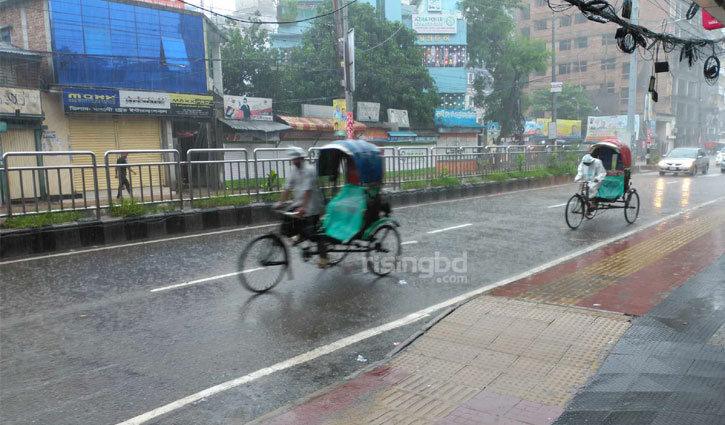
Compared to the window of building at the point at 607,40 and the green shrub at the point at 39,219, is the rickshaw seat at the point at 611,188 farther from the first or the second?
the window of building at the point at 607,40

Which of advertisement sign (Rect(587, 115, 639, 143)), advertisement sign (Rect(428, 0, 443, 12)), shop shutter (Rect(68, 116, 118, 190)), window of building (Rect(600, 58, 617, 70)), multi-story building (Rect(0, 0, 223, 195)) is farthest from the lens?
window of building (Rect(600, 58, 617, 70))

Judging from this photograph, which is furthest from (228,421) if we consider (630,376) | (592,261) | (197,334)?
(592,261)

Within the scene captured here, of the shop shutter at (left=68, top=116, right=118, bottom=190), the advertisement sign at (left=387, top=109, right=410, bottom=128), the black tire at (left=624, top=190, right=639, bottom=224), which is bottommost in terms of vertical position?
the black tire at (left=624, top=190, right=639, bottom=224)

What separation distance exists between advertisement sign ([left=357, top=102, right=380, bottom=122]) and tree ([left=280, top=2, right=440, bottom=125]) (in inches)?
59.4

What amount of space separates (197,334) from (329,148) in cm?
368

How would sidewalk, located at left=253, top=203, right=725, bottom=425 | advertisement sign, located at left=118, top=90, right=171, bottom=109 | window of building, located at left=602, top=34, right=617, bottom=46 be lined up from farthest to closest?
window of building, located at left=602, top=34, right=617, bottom=46, advertisement sign, located at left=118, top=90, right=171, bottom=109, sidewalk, located at left=253, top=203, right=725, bottom=425

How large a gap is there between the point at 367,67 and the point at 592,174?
2370 centimetres

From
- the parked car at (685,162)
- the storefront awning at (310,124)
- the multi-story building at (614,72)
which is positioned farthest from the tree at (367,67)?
the multi-story building at (614,72)

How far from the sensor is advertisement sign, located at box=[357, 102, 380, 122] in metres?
33.4

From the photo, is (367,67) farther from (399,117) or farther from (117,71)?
(117,71)

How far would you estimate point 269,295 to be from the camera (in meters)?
6.89

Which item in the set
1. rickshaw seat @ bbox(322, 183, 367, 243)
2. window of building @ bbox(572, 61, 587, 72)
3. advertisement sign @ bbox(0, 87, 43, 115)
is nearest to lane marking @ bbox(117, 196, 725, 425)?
rickshaw seat @ bbox(322, 183, 367, 243)

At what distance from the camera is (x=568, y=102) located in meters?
60.7

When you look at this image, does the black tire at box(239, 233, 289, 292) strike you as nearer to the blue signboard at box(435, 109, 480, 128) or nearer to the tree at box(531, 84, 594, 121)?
the blue signboard at box(435, 109, 480, 128)
